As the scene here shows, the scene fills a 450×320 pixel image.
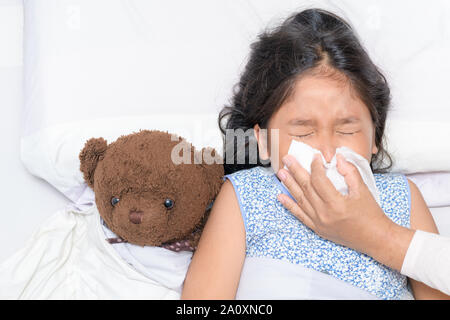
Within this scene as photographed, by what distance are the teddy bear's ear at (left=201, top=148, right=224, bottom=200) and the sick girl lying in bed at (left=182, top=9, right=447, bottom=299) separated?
34mm

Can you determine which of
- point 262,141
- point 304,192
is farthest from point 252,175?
point 304,192

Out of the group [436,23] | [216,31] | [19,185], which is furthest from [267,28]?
[19,185]

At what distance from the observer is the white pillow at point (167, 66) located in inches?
51.8

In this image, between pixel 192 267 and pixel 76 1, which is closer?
pixel 192 267

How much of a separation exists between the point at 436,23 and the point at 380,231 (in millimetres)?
658

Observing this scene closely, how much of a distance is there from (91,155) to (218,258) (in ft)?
1.20

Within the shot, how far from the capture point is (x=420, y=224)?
46.7 inches

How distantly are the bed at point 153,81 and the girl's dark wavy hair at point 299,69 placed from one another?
47 millimetres

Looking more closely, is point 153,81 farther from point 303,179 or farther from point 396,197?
point 396,197

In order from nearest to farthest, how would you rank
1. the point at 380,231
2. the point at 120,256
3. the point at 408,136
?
the point at 380,231 < the point at 120,256 < the point at 408,136
